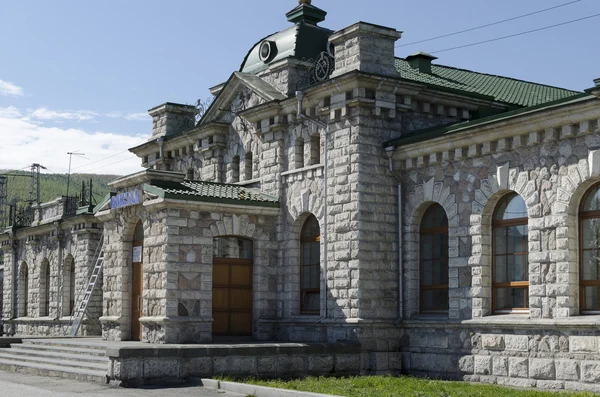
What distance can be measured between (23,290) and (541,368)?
1112 inches

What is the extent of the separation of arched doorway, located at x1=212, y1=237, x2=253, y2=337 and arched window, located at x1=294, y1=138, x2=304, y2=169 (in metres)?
2.56

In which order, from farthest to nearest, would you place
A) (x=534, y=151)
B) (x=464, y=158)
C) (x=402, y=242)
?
(x=402, y=242)
(x=464, y=158)
(x=534, y=151)

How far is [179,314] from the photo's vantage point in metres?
22.2

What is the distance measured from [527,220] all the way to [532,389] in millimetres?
3706

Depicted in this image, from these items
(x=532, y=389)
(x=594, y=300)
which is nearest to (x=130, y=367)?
(x=532, y=389)

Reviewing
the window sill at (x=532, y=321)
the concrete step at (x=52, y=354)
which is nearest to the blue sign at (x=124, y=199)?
the concrete step at (x=52, y=354)

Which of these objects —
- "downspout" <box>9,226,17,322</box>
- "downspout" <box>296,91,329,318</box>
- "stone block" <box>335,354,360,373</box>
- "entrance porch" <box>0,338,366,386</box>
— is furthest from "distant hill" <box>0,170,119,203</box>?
"stone block" <box>335,354,360,373</box>

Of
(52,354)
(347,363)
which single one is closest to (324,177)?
(347,363)

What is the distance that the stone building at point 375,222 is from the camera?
18.2m

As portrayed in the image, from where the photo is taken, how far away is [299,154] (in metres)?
24.3

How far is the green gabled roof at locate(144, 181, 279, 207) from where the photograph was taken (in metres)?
22.4

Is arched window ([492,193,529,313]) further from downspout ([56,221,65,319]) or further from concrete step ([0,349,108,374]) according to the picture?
downspout ([56,221,65,319])

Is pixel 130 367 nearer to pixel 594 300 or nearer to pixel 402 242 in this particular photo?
pixel 402 242

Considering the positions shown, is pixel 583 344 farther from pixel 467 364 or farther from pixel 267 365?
pixel 267 365
